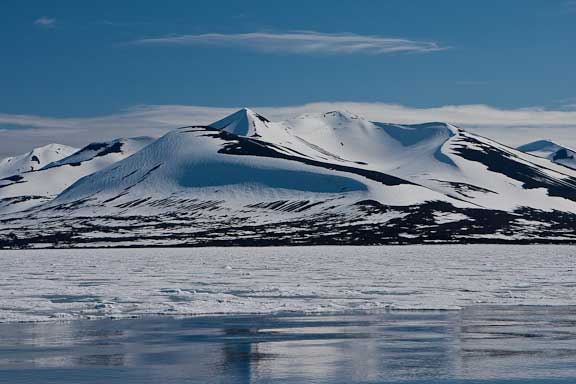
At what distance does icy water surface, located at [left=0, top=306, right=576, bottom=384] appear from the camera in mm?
21844

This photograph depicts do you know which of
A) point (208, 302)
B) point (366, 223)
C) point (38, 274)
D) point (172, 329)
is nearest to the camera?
point (172, 329)

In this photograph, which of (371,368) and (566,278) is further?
(566,278)

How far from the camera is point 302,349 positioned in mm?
26250

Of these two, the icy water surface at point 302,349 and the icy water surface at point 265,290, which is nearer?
the icy water surface at point 302,349

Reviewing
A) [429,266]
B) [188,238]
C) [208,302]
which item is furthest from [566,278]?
[188,238]

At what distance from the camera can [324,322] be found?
32969 millimetres

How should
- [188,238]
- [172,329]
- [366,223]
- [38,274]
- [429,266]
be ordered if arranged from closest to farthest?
[172,329], [38,274], [429,266], [188,238], [366,223]

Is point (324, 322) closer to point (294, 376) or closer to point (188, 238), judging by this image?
point (294, 376)

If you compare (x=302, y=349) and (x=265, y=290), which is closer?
(x=302, y=349)

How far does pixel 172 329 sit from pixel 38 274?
29.2 metres

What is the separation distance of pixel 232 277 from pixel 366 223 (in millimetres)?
141848

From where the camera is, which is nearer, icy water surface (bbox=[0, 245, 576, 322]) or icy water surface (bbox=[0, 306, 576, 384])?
icy water surface (bbox=[0, 306, 576, 384])

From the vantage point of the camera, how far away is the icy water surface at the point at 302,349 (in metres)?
21.8

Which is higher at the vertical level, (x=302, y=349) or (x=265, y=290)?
(x=265, y=290)
